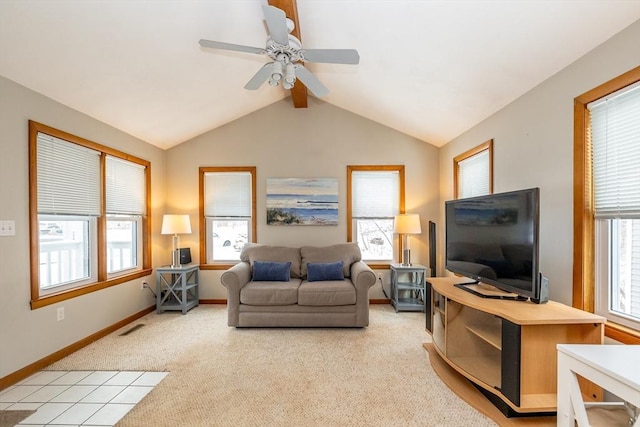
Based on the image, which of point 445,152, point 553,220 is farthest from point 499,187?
point 445,152

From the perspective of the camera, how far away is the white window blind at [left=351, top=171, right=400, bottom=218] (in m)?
4.55

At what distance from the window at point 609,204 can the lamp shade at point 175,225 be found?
14.1ft

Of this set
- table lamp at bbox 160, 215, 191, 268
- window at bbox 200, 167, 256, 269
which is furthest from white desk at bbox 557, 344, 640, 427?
table lamp at bbox 160, 215, 191, 268

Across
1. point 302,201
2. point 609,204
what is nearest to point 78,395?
point 302,201

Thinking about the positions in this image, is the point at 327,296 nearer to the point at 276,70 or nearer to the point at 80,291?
the point at 276,70

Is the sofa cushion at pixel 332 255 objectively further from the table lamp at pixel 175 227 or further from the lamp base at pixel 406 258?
the table lamp at pixel 175 227

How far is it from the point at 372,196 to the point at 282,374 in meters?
2.92

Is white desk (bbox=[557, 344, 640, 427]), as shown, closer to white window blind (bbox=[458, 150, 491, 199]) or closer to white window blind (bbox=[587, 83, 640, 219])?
white window blind (bbox=[587, 83, 640, 219])

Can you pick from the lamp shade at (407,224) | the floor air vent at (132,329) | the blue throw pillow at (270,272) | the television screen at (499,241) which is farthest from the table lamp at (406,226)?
the floor air vent at (132,329)

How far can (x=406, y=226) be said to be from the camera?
13.5 ft

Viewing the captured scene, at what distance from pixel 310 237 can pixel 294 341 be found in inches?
68.6

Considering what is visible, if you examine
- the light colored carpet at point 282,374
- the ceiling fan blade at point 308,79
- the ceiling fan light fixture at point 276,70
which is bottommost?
the light colored carpet at point 282,374

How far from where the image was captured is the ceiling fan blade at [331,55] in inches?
83.5

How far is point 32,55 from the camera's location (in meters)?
2.22
